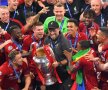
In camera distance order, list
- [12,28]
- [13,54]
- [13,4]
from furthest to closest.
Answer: [13,4]
[12,28]
[13,54]

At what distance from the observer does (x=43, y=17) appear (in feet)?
32.3

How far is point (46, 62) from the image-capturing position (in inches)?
301

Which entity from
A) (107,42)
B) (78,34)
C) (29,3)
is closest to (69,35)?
(78,34)

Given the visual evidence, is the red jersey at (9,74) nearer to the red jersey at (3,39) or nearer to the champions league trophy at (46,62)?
the champions league trophy at (46,62)

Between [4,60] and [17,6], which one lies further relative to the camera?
[17,6]

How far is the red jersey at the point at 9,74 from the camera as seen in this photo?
761cm

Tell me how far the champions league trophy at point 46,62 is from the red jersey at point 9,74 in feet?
0.98

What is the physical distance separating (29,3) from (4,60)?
2.11 metres

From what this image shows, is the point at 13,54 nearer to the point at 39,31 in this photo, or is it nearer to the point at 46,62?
the point at 46,62

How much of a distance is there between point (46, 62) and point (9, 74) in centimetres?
73

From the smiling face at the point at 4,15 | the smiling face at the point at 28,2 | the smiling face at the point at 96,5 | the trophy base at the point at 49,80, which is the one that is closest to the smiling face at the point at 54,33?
the trophy base at the point at 49,80

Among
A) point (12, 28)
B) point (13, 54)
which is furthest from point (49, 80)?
point (12, 28)

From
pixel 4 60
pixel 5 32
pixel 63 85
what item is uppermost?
pixel 5 32

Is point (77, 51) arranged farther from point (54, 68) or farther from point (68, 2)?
point (68, 2)
